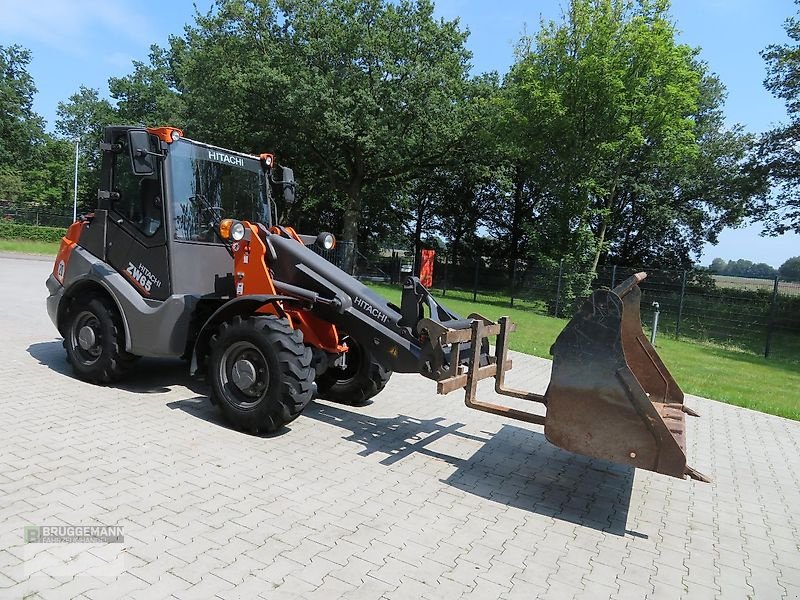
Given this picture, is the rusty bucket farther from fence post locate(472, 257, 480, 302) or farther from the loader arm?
fence post locate(472, 257, 480, 302)

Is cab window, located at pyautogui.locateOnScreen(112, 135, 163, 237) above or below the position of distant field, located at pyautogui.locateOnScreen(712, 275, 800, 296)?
above

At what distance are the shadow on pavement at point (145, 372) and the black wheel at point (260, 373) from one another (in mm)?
1426

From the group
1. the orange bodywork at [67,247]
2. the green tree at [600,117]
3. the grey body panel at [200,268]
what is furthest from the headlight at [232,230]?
→ the green tree at [600,117]

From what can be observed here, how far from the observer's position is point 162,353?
6.03 meters

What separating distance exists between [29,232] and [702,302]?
118ft

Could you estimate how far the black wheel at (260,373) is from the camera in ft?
17.1

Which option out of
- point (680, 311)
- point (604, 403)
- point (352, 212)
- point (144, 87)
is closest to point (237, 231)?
point (604, 403)

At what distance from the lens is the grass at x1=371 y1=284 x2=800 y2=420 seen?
9.62 meters

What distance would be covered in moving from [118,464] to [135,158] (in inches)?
114

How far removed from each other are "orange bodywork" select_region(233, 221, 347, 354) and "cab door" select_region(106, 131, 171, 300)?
0.88 meters

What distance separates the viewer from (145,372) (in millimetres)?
7543

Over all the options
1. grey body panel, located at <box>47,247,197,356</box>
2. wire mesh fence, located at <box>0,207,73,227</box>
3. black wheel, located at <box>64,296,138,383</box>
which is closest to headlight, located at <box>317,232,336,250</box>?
grey body panel, located at <box>47,247,197,356</box>

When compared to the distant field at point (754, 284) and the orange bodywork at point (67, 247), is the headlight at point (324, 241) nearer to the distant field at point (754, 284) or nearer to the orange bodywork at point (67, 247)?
the orange bodywork at point (67, 247)

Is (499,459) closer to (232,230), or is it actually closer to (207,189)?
(232,230)
